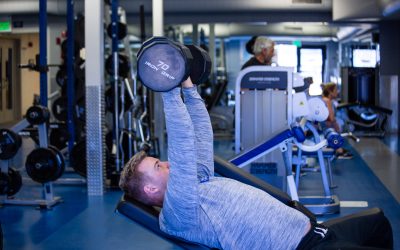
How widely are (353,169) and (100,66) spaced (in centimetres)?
336

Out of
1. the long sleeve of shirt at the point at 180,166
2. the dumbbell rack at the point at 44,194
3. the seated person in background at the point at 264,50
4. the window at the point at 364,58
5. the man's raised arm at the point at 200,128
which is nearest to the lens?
the long sleeve of shirt at the point at 180,166

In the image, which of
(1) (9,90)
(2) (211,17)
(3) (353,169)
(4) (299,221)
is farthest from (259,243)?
(2) (211,17)

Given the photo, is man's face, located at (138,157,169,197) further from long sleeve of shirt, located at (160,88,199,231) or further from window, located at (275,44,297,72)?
window, located at (275,44,297,72)

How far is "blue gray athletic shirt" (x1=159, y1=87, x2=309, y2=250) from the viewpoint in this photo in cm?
187

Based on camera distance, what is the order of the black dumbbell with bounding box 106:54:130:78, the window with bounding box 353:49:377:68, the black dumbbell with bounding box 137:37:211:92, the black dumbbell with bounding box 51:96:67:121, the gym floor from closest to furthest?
1. the black dumbbell with bounding box 137:37:211:92
2. the gym floor
3. the black dumbbell with bounding box 106:54:130:78
4. the black dumbbell with bounding box 51:96:67:121
5. the window with bounding box 353:49:377:68

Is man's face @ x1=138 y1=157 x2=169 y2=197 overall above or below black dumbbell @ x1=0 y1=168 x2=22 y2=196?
above

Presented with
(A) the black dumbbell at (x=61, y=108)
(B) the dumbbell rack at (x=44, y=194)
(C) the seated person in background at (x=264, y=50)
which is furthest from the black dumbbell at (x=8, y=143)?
(A) the black dumbbell at (x=61, y=108)

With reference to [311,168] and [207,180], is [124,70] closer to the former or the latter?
[311,168]

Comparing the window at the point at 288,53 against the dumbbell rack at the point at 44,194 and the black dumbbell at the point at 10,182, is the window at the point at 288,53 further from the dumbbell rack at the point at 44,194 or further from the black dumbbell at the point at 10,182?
the black dumbbell at the point at 10,182

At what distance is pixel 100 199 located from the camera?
17.5 ft

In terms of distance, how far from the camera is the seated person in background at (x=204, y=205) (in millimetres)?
1840

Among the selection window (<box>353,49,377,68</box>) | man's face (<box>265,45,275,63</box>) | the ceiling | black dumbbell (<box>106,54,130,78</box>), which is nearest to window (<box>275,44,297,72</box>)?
window (<box>353,49,377,68</box>)

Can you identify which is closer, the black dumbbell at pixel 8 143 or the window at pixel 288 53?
the black dumbbell at pixel 8 143

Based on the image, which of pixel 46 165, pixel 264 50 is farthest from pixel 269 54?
pixel 46 165
